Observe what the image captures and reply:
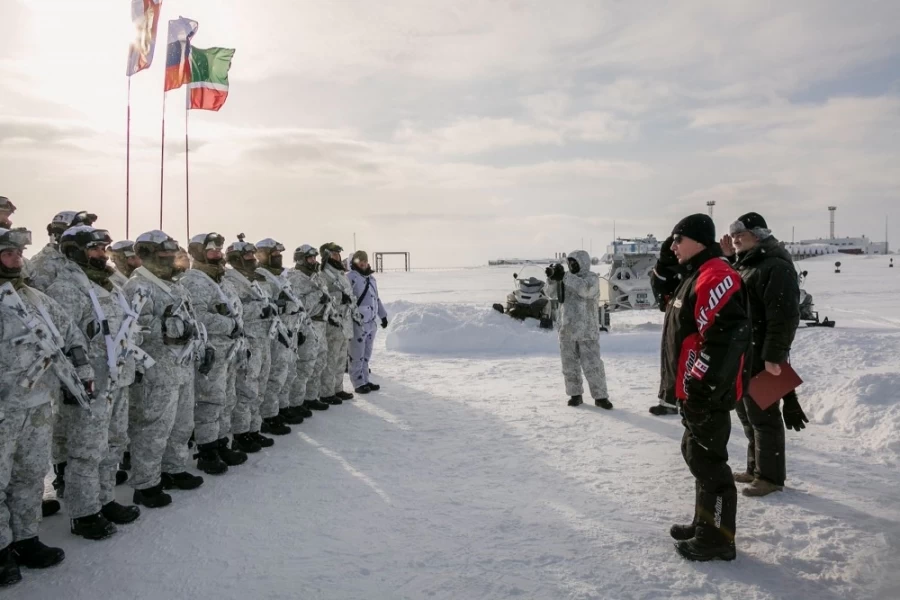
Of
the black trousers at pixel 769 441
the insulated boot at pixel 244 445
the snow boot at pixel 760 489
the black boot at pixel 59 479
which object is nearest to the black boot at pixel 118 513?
the black boot at pixel 59 479

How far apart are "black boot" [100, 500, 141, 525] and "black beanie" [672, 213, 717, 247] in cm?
448

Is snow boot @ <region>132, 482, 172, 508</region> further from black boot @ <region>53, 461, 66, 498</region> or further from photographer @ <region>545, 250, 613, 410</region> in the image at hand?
photographer @ <region>545, 250, 613, 410</region>

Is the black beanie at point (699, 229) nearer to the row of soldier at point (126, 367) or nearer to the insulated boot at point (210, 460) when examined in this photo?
the row of soldier at point (126, 367)

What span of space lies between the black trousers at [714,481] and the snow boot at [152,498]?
13.1 ft

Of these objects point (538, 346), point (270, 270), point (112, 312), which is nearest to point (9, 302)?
point (112, 312)

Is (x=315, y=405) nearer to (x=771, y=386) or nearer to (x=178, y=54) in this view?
(x=771, y=386)

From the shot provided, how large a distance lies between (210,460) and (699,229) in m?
4.71

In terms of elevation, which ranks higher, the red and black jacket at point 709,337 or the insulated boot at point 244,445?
the red and black jacket at point 709,337

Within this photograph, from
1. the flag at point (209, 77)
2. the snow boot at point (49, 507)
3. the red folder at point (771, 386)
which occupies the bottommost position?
the snow boot at point (49, 507)

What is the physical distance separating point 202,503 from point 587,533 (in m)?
3.08

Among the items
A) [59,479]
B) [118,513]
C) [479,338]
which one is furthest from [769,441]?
[479,338]

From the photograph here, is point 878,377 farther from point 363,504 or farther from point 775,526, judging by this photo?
point 363,504

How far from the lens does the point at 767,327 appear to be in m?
4.43

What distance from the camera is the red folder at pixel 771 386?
4422mm
